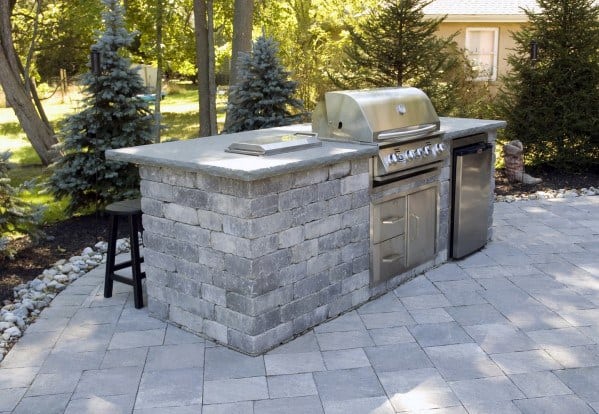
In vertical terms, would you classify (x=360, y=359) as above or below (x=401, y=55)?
below

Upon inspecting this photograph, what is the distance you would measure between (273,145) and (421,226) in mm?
1589

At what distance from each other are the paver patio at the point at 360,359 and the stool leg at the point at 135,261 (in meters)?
0.09

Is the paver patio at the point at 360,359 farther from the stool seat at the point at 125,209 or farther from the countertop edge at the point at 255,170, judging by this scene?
the countertop edge at the point at 255,170

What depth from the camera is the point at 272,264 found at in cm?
383

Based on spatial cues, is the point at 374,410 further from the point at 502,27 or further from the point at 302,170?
the point at 502,27

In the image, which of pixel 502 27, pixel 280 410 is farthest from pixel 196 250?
pixel 502 27

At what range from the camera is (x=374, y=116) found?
4.46 meters

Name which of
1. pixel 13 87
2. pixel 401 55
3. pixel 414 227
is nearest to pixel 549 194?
pixel 401 55

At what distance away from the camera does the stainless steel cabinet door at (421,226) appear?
4.93 m

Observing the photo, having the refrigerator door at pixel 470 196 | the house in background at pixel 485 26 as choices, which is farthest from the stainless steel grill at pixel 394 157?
the house in background at pixel 485 26

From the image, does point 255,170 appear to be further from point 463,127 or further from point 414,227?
point 463,127

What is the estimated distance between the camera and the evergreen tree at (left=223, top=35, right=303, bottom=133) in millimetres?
7574

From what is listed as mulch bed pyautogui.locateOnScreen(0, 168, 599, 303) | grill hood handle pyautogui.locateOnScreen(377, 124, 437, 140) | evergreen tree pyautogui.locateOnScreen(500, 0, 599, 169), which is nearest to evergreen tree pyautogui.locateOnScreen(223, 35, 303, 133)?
mulch bed pyautogui.locateOnScreen(0, 168, 599, 303)

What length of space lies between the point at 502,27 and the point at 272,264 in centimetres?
1284
